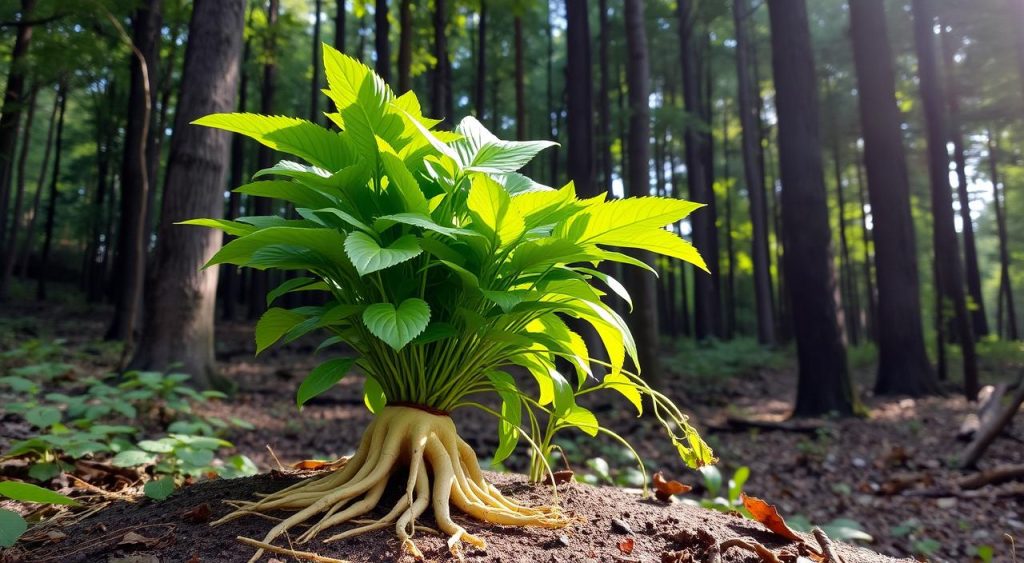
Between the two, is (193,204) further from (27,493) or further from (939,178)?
(939,178)

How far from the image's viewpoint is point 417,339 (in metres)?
1.32

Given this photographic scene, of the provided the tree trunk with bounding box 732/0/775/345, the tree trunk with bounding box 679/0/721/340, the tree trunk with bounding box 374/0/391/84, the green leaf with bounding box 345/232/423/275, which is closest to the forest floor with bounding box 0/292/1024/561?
the green leaf with bounding box 345/232/423/275

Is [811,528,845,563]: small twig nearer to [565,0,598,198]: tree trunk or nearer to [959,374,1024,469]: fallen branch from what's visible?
[959,374,1024,469]: fallen branch

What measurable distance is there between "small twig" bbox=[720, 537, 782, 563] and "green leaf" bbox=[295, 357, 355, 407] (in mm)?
1059

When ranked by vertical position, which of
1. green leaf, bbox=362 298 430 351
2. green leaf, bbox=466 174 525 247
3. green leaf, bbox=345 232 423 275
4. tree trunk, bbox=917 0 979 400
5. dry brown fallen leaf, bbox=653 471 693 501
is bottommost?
dry brown fallen leaf, bbox=653 471 693 501

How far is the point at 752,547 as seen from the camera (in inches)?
52.7

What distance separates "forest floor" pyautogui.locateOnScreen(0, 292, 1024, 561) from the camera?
9.31 ft

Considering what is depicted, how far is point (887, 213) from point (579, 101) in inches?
211

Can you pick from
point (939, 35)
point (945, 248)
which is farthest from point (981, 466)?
point (939, 35)

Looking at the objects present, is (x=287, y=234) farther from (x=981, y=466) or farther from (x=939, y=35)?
(x=939, y=35)

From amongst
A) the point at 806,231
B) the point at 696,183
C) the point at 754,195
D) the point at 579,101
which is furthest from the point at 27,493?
the point at 696,183

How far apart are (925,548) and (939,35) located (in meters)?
19.2

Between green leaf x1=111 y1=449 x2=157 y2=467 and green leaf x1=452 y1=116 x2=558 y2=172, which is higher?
green leaf x1=452 y1=116 x2=558 y2=172

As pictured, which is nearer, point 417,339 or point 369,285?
point 417,339
